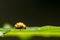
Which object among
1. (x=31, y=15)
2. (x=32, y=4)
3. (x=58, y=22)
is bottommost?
(x=58, y=22)

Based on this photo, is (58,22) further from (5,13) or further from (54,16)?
(5,13)

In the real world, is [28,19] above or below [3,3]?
below

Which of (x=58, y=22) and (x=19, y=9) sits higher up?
(x=19, y=9)

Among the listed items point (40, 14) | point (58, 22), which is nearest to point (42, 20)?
point (40, 14)

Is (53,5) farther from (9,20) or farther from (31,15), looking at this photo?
(9,20)

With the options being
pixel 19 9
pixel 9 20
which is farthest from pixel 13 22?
pixel 19 9

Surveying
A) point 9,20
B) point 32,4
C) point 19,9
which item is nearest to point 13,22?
point 9,20
